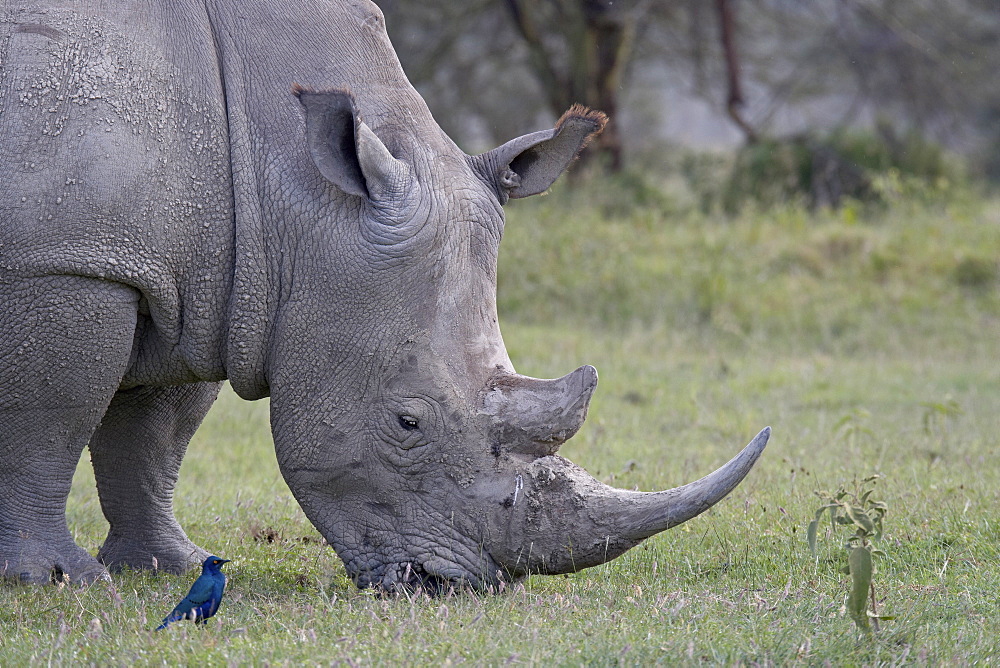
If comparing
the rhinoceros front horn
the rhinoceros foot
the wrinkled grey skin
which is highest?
the wrinkled grey skin

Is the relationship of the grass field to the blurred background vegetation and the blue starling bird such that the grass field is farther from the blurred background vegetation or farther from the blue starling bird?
the blurred background vegetation

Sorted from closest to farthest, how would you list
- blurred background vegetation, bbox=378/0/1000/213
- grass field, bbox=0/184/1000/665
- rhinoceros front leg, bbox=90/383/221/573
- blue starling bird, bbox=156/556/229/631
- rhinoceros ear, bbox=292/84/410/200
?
grass field, bbox=0/184/1000/665 → blue starling bird, bbox=156/556/229/631 → rhinoceros ear, bbox=292/84/410/200 → rhinoceros front leg, bbox=90/383/221/573 → blurred background vegetation, bbox=378/0/1000/213

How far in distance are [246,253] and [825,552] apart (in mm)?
2348

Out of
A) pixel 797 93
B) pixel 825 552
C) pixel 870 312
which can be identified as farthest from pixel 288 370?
pixel 797 93

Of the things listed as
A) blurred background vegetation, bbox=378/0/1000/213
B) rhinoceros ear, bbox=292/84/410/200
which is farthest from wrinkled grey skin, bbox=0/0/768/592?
blurred background vegetation, bbox=378/0/1000/213

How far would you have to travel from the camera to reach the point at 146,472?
17.1ft

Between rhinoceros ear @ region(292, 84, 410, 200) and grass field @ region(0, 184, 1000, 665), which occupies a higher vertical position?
rhinoceros ear @ region(292, 84, 410, 200)

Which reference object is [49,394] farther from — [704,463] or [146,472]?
[704,463]

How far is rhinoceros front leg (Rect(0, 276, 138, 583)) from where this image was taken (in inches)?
163

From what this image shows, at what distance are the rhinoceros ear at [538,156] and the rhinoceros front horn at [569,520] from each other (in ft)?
3.42

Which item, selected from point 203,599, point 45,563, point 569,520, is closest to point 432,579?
point 569,520

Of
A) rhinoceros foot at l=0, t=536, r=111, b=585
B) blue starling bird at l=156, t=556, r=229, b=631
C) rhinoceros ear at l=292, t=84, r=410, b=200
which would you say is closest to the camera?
blue starling bird at l=156, t=556, r=229, b=631

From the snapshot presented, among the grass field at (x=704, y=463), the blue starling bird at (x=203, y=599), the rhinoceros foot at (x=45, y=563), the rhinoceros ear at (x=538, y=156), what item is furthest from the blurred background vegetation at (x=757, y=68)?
the blue starling bird at (x=203, y=599)

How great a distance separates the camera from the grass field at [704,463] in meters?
3.54
